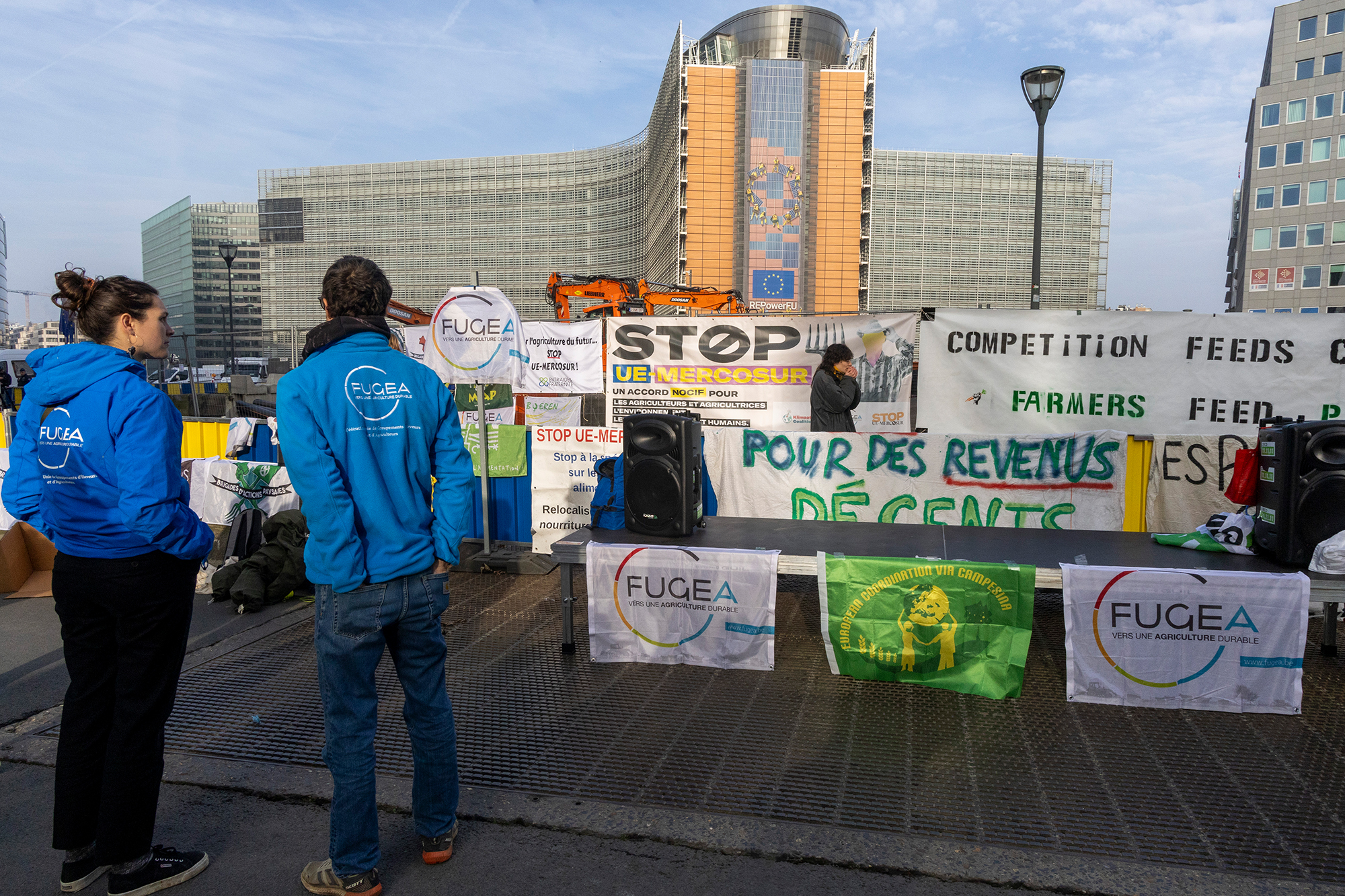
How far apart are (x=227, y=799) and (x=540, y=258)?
110 m

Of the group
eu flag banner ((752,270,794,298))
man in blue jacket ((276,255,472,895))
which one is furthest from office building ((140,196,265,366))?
man in blue jacket ((276,255,472,895))

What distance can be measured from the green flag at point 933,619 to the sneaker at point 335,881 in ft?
9.04

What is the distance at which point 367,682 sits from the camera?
2.65 m

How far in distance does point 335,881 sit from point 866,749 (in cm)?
240

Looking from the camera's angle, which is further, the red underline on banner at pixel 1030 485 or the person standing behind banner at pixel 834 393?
the person standing behind banner at pixel 834 393

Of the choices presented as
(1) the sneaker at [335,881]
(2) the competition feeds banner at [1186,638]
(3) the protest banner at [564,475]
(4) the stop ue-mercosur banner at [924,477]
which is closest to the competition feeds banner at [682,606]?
(2) the competition feeds banner at [1186,638]

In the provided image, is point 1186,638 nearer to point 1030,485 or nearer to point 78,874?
point 1030,485

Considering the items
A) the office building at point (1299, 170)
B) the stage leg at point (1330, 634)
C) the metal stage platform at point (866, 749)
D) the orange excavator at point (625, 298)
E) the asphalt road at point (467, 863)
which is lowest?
the asphalt road at point (467, 863)

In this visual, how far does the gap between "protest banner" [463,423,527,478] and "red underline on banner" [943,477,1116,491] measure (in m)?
4.03

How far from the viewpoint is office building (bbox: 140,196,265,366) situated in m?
131

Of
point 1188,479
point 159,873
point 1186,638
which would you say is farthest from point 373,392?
point 1188,479

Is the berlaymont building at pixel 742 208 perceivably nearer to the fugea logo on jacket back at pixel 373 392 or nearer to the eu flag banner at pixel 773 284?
the eu flag banner at pixel 773 284

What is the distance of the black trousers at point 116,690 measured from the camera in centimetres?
264

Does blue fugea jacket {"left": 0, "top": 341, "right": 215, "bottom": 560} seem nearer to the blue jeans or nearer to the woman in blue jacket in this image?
the woman in blue jacket
